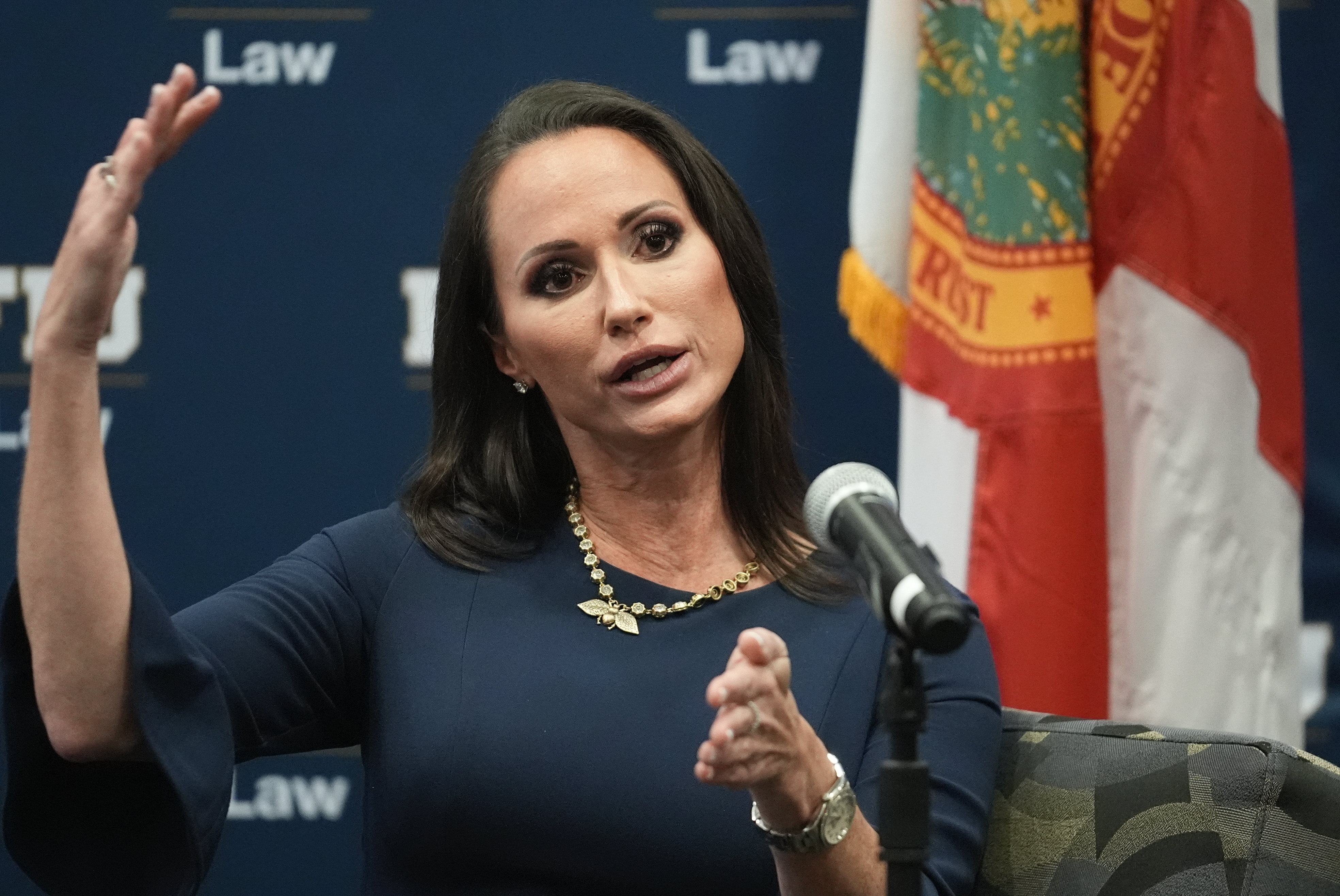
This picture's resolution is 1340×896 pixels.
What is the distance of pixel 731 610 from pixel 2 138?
189 cm

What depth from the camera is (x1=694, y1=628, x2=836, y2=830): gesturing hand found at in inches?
45.3

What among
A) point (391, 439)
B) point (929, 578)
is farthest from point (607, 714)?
point (391, 439)

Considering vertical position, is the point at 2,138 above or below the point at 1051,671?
above

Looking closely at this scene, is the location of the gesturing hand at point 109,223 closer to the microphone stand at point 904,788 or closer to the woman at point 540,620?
the woman at point 540,620

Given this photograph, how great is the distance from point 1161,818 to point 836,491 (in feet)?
1.98

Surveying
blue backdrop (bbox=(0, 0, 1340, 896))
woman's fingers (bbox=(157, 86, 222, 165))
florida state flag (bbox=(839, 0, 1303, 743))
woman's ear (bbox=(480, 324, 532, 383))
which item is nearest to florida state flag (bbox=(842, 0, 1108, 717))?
florida state flag (bbox=(839, 0, 1303, 743))

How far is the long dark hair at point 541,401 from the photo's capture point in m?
1.81

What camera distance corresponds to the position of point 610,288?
1.68 metres

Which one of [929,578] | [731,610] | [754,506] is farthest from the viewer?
[754,506]

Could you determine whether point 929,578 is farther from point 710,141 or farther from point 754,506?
point 710,141

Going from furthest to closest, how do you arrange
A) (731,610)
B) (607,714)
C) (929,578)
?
(731,610), (607,714), (929,578)

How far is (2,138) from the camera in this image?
286cm

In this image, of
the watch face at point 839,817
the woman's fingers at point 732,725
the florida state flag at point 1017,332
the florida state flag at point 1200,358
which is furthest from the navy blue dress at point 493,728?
the florida state flag at point 1200,358

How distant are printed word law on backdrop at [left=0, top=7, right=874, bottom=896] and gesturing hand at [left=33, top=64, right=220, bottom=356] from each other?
5.44 feet
